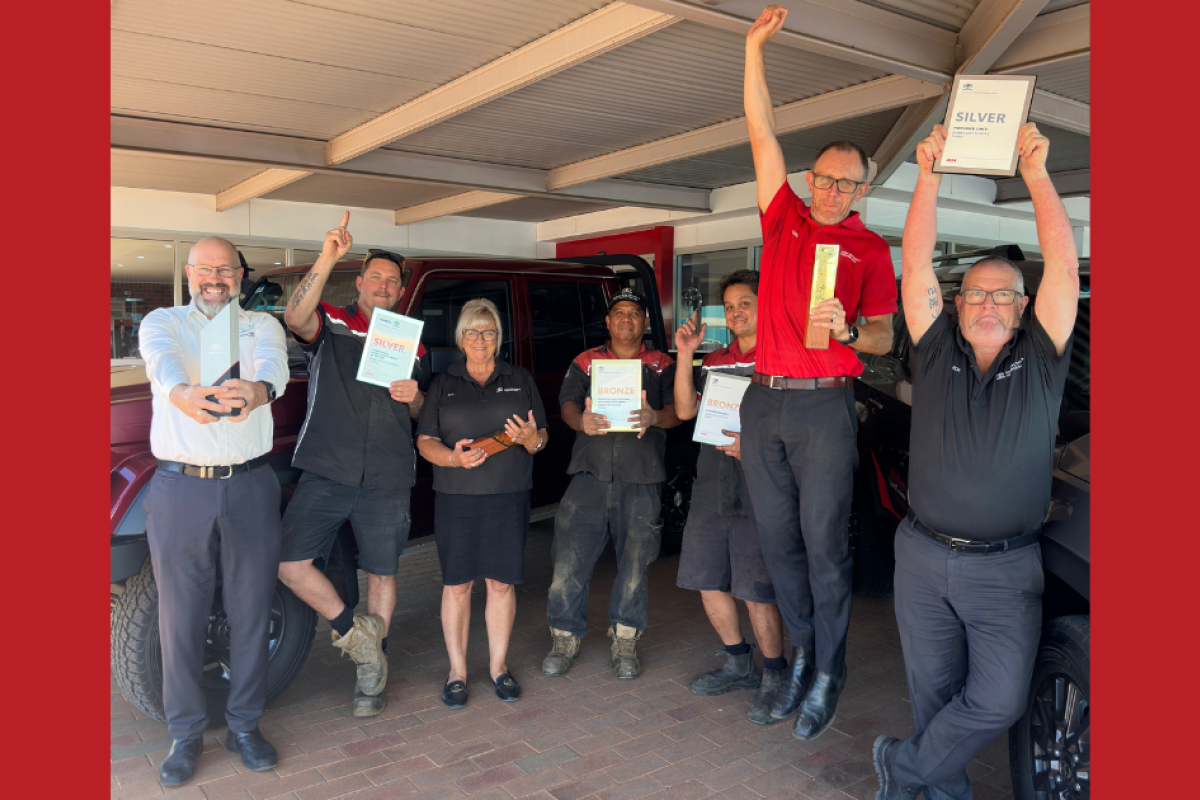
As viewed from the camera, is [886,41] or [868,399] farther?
[886,41]

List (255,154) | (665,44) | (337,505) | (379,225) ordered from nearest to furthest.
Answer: (337,505), (665,44), (255,154), (379,225)

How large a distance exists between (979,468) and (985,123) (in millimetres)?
1040

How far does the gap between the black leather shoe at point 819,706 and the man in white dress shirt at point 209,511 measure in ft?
6.98

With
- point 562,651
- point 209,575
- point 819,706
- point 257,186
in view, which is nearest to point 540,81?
point 562,651

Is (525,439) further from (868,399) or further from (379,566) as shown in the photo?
(868,399)

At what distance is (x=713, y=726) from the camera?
148 inches

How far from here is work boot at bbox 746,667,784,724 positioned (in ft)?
12.4

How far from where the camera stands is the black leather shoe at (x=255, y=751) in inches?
131

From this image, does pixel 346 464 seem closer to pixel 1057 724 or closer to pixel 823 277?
pixel 823 277

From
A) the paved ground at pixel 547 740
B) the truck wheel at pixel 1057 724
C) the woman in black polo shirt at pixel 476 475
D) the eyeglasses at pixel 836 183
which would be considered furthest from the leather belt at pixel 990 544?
the woman in black polo shirt at pixel 476 475

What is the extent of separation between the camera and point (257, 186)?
38.2 feet

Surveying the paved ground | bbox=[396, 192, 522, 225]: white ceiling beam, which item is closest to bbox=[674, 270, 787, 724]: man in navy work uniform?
the paved ground

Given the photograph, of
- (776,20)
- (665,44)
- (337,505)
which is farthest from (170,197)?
(776,20)

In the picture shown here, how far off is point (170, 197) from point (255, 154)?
4.87 meters
